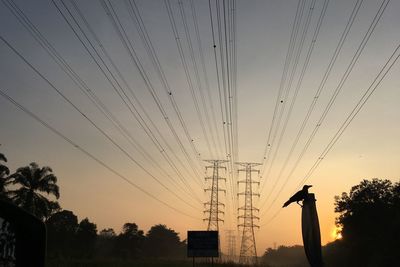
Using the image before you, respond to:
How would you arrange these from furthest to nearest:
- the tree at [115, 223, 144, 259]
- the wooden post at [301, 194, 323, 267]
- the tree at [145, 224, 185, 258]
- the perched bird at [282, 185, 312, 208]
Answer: the tree at [145, 224, 185, 258] → the tree at [115, 223, 144, 259] → the perched bird at [282, 185, 312, 208] → the wooden post at [301, 194, 323, 267]

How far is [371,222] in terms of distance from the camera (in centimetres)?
7088

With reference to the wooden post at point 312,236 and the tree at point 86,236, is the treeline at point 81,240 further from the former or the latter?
the wooden post at point 312,236

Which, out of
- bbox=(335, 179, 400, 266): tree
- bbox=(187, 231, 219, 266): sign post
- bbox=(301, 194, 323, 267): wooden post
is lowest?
bbox=(301, 194, 323, 267): wooden post

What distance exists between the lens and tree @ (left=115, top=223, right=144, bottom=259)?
12137 cm

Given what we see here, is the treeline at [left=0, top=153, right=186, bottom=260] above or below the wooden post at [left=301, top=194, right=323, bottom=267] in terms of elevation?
above

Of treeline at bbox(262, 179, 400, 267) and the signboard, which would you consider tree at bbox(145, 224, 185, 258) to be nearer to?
treeline at bbox(262, 179, 400, 267)

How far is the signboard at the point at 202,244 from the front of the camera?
139 feet

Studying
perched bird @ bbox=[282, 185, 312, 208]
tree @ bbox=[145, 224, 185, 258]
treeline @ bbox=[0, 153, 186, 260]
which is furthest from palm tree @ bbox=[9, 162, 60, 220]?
tree @ bbox=[145, 224, 185, 258]

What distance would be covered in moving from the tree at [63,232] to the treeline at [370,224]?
44.3 m

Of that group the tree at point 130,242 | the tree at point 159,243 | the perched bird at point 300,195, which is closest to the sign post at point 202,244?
the perched bird at point 300,195

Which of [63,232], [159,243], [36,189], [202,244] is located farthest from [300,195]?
[159,243]

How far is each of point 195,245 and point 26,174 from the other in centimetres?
3252

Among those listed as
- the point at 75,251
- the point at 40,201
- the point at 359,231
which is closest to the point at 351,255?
the point at 359,231

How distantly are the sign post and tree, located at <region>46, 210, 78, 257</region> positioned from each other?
54.5m
